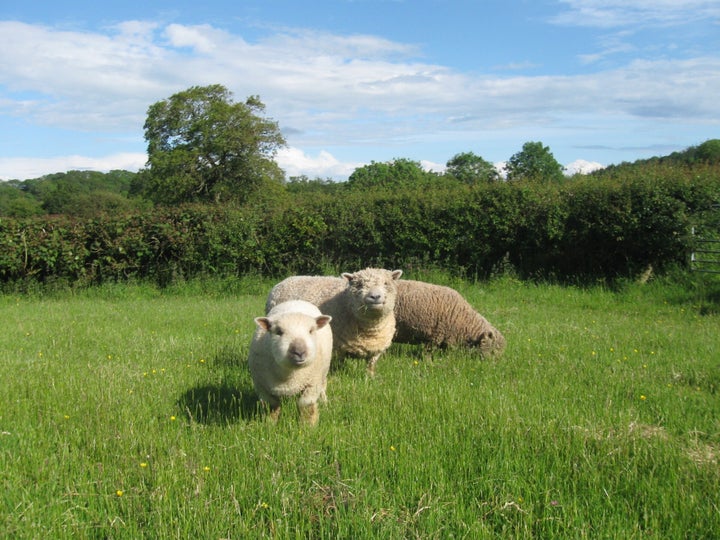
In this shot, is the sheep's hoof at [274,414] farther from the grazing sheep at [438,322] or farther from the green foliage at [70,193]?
the green foliage at [70,193]

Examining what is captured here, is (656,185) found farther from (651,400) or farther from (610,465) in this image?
(610,465)

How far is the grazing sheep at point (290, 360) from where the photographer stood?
15.4 feet

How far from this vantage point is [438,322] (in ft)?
26.0

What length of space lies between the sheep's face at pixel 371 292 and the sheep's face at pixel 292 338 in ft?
5.01

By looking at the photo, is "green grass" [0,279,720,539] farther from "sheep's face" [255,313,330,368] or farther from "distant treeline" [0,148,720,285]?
"distant treeline" [0,148,720,285]

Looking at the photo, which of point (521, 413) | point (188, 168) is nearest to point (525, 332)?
point (521, 413)

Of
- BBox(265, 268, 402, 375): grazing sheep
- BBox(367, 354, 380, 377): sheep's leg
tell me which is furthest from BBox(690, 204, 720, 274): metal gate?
BBox(367, 354, 380, 377): sheep's leg

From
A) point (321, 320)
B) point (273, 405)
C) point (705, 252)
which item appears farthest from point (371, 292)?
point (705, 252)

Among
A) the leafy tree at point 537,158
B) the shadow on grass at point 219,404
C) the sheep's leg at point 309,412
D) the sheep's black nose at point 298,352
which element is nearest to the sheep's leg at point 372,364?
the shadow on grass at point 219,404

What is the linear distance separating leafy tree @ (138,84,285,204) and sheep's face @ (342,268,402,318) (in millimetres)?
36258

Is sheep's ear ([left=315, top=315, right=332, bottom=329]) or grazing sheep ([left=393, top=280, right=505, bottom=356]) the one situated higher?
sheep's ear ([left=315, top=315, right=332, bottom=329])

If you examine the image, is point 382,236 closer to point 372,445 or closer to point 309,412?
point 309,412

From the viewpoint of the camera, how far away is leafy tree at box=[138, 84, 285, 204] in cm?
4278

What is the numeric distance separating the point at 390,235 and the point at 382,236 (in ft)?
0.70
